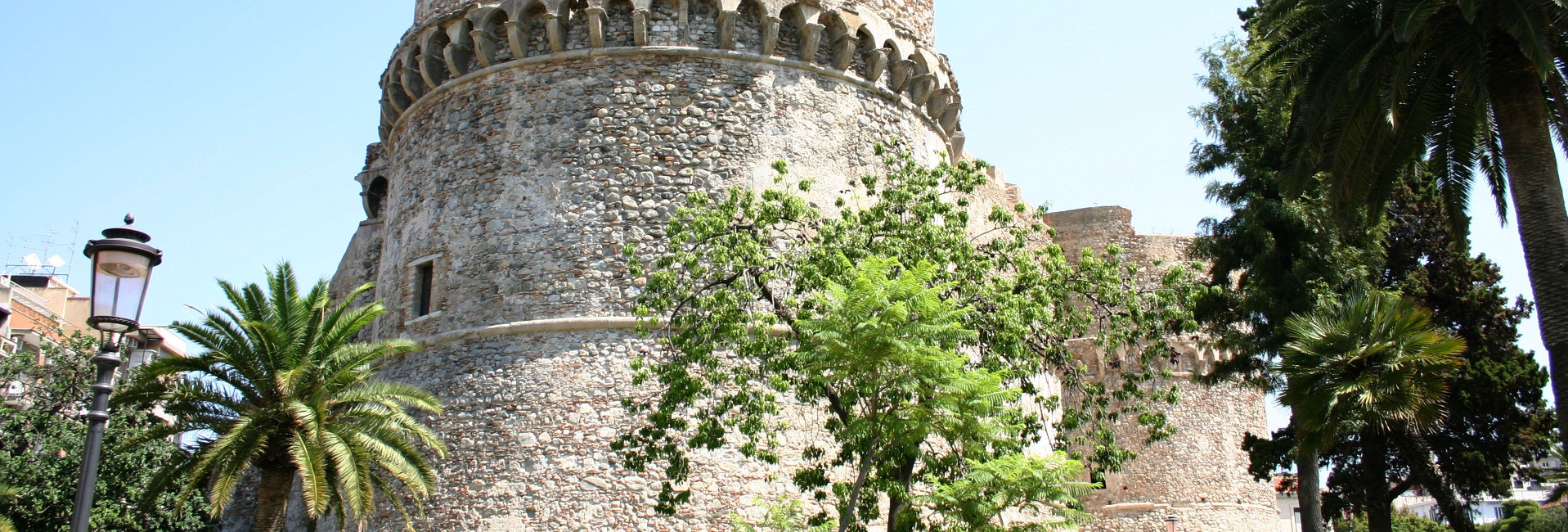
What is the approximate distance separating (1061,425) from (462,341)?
5.63m

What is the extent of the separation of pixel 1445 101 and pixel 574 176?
25.7ft

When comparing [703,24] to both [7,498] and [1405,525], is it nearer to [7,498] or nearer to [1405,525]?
[7,498]

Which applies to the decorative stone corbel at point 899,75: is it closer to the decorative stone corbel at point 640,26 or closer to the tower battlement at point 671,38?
the tower battlement at point 671,38

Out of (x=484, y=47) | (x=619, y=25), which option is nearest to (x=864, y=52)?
(x=619, y=25)

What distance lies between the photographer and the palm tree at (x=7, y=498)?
45.8 feet

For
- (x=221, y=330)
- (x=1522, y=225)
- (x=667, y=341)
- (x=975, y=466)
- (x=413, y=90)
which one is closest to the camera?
(x=975, y=466)

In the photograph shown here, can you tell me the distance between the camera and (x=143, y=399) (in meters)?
12.5

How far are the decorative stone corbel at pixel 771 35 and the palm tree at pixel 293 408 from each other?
4575 millimetres

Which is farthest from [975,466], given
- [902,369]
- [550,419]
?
[550,419]

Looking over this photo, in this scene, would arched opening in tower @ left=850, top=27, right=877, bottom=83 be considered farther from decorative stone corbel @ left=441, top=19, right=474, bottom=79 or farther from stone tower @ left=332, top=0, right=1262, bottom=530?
decorative stone corbel @ left=441, top=19, right=474, bottom=79

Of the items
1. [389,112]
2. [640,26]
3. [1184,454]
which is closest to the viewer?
[640,26]

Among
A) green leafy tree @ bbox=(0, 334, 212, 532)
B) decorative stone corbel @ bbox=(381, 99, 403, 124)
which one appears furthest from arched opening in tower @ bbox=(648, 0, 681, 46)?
green leafy tree @ bbox=(0, 334, 212, 532)

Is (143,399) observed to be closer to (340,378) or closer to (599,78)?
(340,378)

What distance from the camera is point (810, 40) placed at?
502 inches
